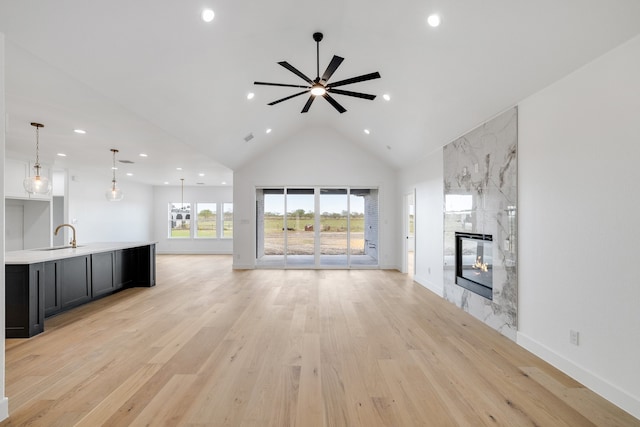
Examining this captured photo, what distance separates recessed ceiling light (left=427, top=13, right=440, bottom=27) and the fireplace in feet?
8.55

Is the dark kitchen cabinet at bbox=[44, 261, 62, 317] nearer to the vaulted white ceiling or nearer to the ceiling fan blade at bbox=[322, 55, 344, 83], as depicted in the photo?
the vaulted white ceiling

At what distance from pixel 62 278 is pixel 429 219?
613 cm

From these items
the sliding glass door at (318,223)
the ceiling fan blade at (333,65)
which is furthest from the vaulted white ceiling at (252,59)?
the sliding glass door at (318,223)

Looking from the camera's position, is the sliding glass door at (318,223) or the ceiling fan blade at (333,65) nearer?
the ceiling fan blade at (333,65)

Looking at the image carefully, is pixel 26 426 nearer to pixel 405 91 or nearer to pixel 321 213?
pixel 405 91

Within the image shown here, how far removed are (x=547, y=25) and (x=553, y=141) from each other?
1043 millimetres

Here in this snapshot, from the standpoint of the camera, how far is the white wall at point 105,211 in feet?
27.8

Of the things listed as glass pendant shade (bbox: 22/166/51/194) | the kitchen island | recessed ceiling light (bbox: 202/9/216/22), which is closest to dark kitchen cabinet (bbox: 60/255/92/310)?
the kitchen island

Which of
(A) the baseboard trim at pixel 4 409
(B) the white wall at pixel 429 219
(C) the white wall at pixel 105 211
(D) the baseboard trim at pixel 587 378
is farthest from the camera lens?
(C) the white wall at pixel 105 211

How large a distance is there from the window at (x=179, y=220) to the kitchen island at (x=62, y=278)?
220 inches

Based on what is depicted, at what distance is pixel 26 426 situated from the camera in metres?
1.98

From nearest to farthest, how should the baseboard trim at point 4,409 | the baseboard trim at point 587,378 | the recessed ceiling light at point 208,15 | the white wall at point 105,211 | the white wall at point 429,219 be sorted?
the baseboard trim at point 4,409 → the baseboard trim at point 587,378 → the recessed ceiling light at point 208,15 → the white wall at point 429,219 → the white wall at point 105,211

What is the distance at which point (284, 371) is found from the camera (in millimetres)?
2713

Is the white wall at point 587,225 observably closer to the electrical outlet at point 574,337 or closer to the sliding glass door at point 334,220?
the electrical outlet at point 574,337
